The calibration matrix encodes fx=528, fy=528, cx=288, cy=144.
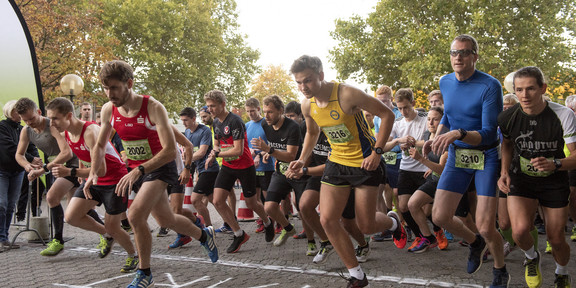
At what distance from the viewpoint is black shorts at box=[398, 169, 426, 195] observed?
7.29m

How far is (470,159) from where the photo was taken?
483cm

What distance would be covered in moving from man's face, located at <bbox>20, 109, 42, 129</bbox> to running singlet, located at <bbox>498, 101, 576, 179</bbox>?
234 inches

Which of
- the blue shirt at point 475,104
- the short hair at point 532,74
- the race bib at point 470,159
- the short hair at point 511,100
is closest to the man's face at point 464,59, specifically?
the blue shirt at point 475,104

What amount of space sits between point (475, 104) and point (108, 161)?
13.5 ft

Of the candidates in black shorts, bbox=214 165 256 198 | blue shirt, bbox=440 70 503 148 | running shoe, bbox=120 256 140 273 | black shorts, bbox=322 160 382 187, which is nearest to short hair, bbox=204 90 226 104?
black shorts, bbox=214 165 256 198

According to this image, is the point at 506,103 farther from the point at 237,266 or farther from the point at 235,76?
the point at 235,76

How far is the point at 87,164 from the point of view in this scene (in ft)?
22.1

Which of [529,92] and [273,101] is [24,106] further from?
[529,92]

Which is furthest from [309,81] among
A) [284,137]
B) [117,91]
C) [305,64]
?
[284,137]

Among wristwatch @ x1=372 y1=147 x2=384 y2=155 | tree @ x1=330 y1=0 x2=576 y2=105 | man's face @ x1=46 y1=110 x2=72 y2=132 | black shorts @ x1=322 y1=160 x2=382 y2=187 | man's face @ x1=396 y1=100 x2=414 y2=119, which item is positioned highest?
tree @ x1=330 y1=0 x2=576 y2=105

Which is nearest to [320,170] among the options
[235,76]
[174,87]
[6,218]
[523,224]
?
[523,224]

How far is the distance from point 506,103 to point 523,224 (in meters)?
2.76

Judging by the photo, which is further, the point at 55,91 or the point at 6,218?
the point at 55,91

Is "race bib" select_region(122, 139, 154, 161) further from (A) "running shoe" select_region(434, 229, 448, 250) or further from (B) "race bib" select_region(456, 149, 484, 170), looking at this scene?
(A) "running shoe" select_region(434, 229, 448, 250)
